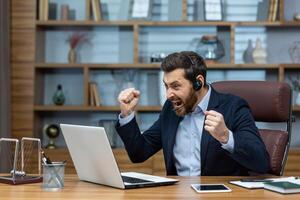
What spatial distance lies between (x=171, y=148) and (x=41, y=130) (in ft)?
7.48

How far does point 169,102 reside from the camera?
2.54 metres

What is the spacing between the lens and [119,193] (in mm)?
1785

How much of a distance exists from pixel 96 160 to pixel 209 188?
1.36ft

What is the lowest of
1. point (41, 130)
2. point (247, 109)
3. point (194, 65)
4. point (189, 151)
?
point (41, 130)

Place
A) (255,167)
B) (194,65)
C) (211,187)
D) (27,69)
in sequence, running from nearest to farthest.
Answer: (211,187) < (255,167) < (194,65) < (27,69)

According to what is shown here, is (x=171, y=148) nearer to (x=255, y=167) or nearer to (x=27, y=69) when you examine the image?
(x=255, y=167)

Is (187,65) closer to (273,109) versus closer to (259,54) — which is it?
(273,109)

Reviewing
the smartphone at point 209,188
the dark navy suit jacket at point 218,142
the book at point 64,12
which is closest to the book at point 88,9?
the book at point 64,12

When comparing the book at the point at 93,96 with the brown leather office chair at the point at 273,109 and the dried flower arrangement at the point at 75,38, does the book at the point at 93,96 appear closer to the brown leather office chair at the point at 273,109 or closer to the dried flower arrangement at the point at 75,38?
the dried flower arrangement at the point at 75,38

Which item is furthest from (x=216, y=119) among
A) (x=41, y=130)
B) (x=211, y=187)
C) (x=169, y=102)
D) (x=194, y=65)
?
(x=41, y=130)

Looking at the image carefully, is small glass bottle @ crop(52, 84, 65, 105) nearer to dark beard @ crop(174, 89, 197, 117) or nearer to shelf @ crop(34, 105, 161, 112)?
shelf @ crop(34, 105, 161, 112)

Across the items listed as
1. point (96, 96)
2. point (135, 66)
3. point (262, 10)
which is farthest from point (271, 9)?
point (96, 96)

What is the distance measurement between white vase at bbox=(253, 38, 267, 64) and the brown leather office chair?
169cm

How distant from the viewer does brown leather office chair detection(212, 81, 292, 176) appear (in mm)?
2491
